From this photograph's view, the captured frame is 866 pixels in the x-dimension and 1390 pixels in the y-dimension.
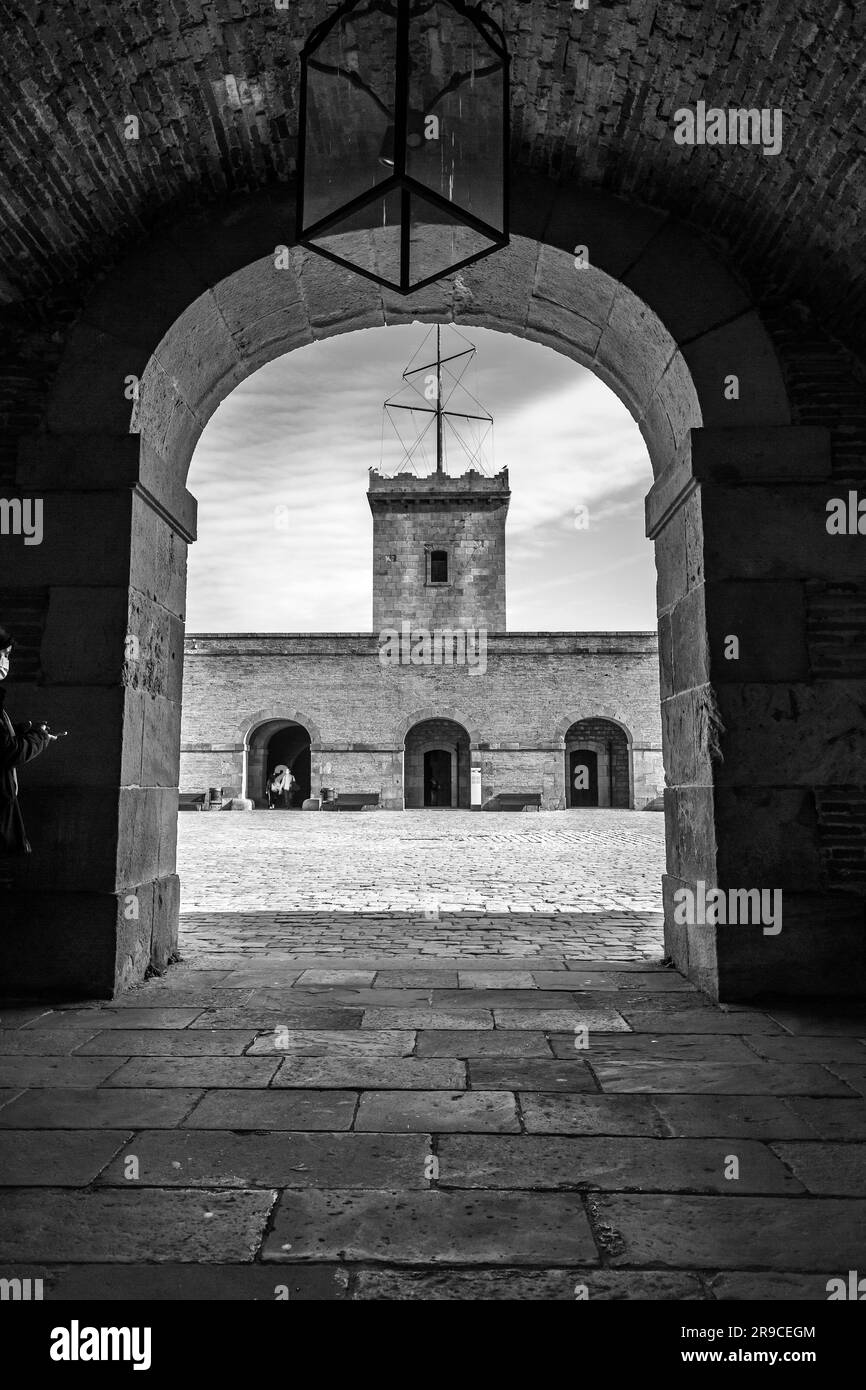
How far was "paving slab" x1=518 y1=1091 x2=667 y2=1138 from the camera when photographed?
2771mm

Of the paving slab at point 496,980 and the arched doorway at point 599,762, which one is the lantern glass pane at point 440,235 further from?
the arched doorway at point 599,762

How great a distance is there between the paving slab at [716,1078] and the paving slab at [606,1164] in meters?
0.47

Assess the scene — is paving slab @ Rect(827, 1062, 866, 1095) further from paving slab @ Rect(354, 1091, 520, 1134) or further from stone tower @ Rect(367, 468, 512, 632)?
stone tower @ Rect(367, 468, 512, 632)

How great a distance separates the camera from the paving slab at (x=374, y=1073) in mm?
3174

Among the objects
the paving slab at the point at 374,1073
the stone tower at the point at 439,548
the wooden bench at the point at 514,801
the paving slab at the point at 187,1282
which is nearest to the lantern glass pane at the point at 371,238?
the paving slab at the point at 374,1073

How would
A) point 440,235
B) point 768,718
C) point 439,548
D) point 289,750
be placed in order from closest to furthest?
point 440,235, point 768,718, point 439,548, point 289,750

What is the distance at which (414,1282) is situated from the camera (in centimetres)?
192

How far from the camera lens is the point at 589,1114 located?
114 inches

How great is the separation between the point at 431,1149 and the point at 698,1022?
1.83 m

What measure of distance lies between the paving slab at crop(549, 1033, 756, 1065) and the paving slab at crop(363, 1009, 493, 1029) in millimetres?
382

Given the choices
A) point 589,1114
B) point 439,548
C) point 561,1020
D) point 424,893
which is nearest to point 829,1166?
point 589,1114

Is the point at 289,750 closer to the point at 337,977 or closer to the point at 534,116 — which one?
the point at 337,977

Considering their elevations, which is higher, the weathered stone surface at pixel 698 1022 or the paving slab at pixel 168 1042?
the paving slab at pixel 168 1042
